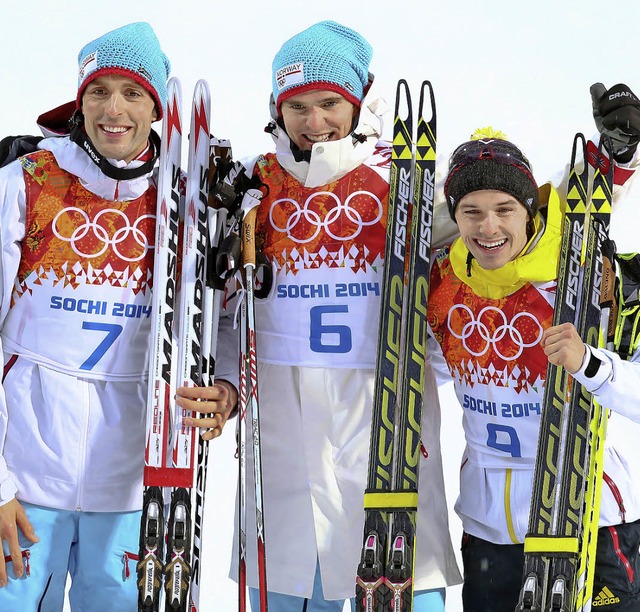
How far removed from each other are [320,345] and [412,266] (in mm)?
312

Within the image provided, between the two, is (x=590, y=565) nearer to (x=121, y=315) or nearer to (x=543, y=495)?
(x=543, y=495)

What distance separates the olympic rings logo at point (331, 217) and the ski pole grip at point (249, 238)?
83 mm

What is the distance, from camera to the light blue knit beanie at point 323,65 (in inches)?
108

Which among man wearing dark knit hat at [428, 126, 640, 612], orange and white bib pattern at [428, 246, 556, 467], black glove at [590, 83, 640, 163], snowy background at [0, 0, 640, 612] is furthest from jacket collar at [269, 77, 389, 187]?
snowy background at [0, 0, 640, 612]

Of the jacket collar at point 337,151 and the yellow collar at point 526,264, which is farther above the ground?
the jacket collar at point 337,151

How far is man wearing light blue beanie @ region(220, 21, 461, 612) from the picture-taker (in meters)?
2.77

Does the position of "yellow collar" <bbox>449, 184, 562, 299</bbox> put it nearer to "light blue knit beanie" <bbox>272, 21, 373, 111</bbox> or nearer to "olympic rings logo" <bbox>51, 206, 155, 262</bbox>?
"light blue knit beanie" <bbox>272, 21, 373, 111</bbox>

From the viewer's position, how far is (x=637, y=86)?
5617mm

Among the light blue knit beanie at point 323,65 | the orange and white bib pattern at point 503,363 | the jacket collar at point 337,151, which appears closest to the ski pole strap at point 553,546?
the orange and white bib pattern at point 503,363

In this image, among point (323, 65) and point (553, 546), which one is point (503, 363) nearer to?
point (553, 546)

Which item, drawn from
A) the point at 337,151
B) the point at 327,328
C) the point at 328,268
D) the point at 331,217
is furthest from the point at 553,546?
the point at 337,151

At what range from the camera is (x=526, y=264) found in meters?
2.57

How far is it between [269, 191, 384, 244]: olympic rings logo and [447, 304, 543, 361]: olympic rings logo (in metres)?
0.36

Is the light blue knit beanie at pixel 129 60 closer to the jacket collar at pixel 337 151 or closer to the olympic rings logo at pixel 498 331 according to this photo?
the jacket collar at pixel 337 151
